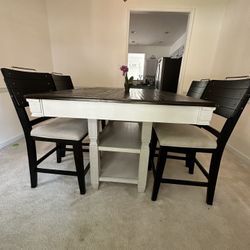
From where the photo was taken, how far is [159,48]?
7.21 meters

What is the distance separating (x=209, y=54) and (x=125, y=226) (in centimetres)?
308

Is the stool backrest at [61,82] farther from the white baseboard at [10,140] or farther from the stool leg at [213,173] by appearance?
the stool leg at [213,173]

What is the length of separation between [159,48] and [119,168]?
736cm

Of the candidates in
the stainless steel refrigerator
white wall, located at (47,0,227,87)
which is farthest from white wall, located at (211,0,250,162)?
the stainless steel refrigerator

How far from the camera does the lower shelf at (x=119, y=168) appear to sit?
1267 millimetres

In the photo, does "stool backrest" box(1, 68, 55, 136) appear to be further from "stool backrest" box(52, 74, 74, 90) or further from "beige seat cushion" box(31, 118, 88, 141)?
"stool backrest" box(52, 74, 74, 90)

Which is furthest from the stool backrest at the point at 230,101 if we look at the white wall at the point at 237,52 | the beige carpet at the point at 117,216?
the white wall at the point at 237,52

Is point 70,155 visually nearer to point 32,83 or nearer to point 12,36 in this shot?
point 32,83

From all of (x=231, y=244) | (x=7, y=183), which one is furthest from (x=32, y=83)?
(x=231, y=244)

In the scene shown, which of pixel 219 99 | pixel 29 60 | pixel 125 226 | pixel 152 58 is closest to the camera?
pixel 125 226

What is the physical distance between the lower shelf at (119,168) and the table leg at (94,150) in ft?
0.20

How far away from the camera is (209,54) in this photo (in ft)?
8.97

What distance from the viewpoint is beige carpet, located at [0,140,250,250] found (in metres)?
0.88

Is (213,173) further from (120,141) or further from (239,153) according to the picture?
(239,153)
